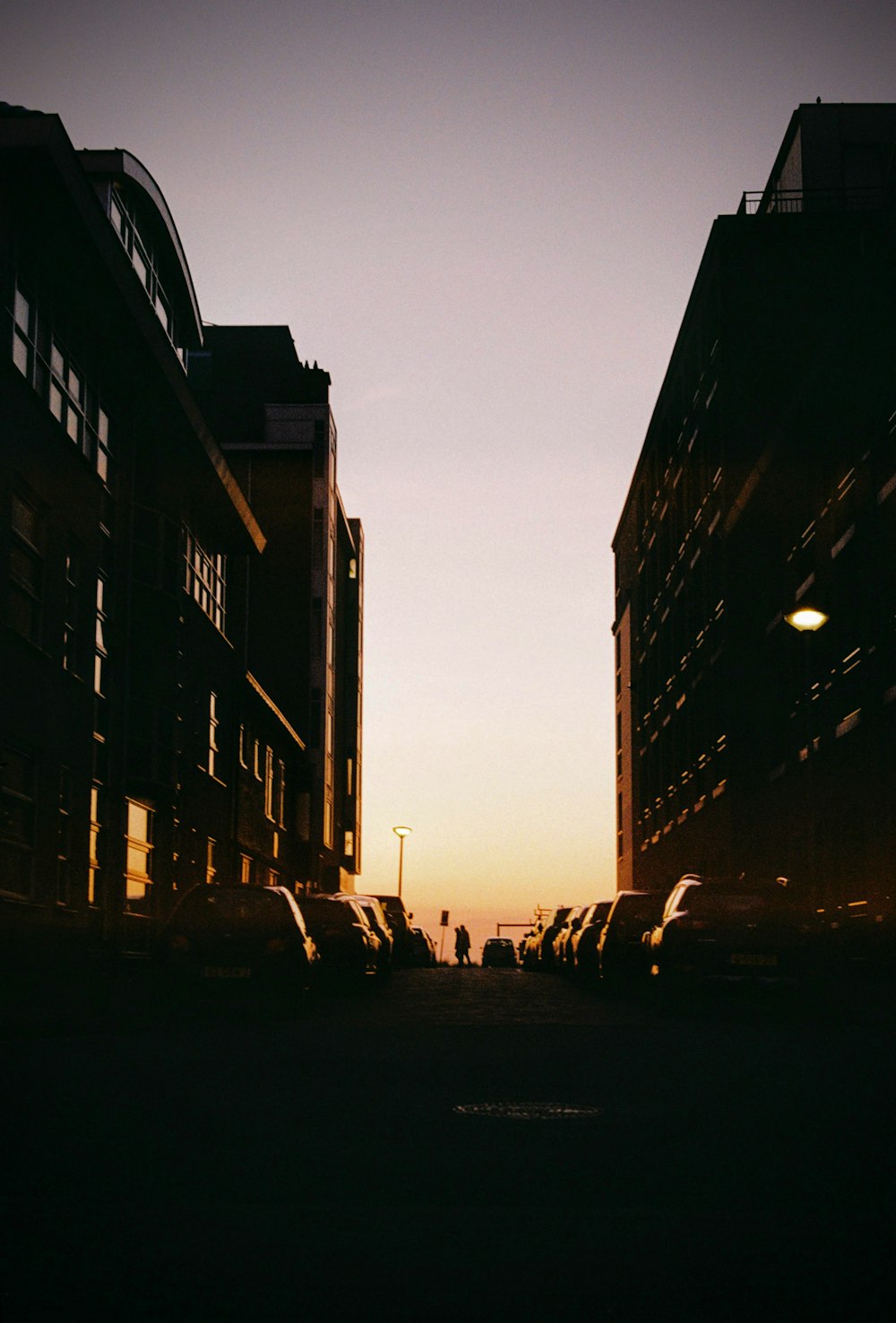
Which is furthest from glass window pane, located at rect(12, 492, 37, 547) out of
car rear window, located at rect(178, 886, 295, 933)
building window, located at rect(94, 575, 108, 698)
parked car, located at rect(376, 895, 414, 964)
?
parked car, located at rect(376, 895, 414, 964)

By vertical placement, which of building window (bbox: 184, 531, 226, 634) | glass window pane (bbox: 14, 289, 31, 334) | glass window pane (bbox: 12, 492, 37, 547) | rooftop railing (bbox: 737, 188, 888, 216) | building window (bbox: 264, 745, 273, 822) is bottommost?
building window (bbox: 264, 745, 273, 822)

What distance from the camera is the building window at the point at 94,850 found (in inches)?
1069

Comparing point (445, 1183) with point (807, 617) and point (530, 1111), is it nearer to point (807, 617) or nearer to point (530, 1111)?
point (530, 1111)

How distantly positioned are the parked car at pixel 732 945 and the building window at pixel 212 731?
836 inches

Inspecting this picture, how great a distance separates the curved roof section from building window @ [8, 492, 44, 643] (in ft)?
27.3

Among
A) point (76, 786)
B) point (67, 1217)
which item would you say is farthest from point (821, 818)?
point (67, 1217)

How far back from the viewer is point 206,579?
1495 inches

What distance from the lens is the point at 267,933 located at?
61.7 feet

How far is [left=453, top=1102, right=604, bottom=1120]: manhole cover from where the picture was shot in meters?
8.44

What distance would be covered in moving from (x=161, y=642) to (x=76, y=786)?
21.6 feet

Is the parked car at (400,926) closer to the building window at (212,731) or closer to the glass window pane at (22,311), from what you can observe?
the building window at (212,731)

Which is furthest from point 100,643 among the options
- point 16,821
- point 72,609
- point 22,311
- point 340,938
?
point 340,938

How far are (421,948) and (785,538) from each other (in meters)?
17.2

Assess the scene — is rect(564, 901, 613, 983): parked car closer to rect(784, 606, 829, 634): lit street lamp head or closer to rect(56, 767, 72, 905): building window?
rect(784, 606, 829, 634): lit street lamp head
